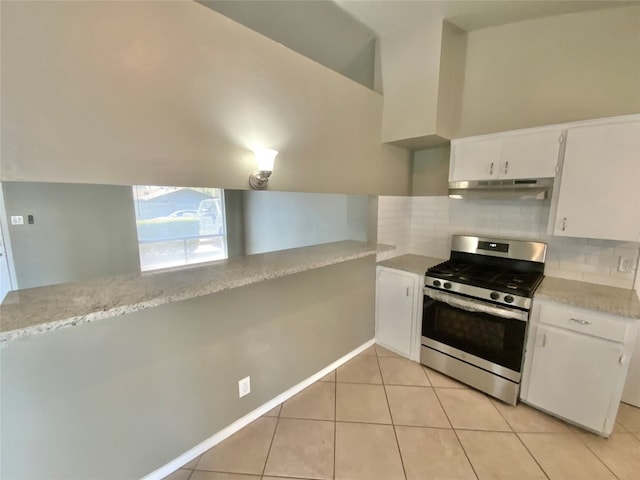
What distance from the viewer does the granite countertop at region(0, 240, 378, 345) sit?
100 centimetres

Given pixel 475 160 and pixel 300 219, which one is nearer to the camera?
pixel 475 160

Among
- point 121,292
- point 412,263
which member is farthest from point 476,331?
point 121,292

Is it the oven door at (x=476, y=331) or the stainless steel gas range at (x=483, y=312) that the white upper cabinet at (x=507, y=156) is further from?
the oven door at (x=476, y=331)

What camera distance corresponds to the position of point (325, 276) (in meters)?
2.33

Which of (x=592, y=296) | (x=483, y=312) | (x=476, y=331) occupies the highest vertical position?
(x=592, y=296)

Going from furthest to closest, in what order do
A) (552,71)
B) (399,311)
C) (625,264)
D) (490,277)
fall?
(399,311)
(490,277)
(552,71)
(625,264)

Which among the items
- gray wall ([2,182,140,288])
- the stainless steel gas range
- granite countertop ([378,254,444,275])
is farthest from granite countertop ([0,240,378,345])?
gray wall ([2,182,140,288])

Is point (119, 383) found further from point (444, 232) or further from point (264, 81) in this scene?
point (444, 232)

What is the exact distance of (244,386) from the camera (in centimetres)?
189

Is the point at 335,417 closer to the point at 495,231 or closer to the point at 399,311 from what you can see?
the point at 399,311

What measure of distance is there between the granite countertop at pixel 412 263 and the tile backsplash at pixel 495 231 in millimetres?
91

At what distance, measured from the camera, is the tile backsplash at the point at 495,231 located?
2.05 m

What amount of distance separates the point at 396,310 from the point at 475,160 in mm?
1557

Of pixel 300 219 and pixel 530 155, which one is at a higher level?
pixel 530 155
